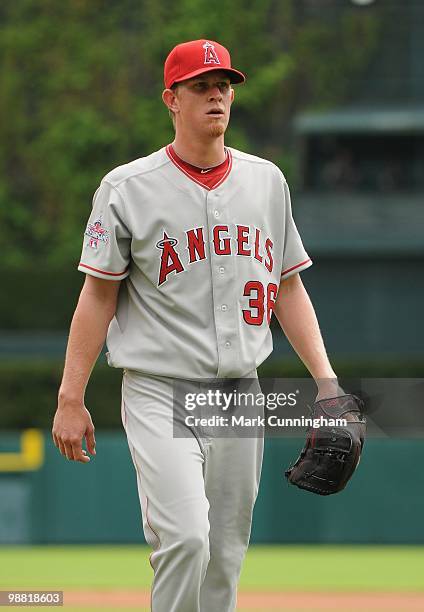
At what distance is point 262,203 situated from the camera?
4473 millimetres

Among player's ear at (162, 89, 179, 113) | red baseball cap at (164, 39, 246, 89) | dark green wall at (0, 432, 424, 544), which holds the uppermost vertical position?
red baseball cap at (164, 39, 246, 89)

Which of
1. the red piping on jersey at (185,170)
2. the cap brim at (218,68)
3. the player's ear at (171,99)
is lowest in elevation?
the red piping on jersey at (185,170)

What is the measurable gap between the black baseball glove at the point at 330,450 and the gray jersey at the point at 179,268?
303 mm

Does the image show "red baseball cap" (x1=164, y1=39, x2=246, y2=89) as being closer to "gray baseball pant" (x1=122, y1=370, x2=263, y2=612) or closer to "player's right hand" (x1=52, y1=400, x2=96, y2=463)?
"gray baseball pant" (x1=122, y1=370, x2=263, y2=612)

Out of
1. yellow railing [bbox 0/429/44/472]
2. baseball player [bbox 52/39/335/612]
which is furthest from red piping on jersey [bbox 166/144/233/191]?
yellow railing [bbox 0/429/44/472]

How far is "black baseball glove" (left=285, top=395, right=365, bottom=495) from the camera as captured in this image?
4422 mm

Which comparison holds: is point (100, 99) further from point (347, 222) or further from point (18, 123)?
point (347, 222)

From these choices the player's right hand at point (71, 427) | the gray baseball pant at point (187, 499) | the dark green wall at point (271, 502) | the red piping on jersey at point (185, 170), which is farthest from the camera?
the dark green wall at point (271, 502)

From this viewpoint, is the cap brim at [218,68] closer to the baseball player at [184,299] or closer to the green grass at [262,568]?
the baseball player at [184,299]

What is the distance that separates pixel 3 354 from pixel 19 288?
2.18m

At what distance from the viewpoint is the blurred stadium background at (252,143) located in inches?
878

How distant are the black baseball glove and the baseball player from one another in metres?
0.18

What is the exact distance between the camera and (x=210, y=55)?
169 inches

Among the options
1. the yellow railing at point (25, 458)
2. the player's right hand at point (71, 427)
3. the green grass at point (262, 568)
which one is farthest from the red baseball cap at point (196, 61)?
the yellow railing at point (25, 458)
